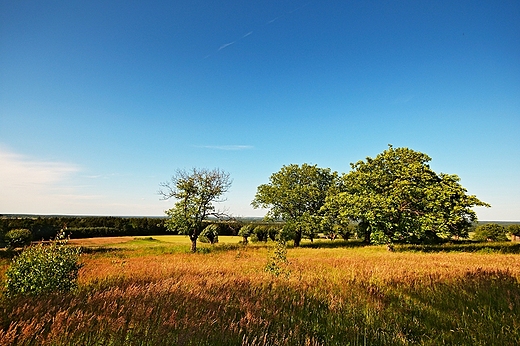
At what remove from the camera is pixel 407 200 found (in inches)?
965

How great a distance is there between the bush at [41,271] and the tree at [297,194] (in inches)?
1055

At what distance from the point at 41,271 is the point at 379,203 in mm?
24108

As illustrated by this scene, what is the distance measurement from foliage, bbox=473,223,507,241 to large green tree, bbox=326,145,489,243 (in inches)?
1046

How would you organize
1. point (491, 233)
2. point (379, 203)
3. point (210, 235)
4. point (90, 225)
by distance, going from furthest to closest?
point (90, 225) → point (491, 233) → point (210, 235) → point (379, 203)

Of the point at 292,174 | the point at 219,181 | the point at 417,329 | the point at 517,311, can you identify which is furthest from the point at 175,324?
the point at 292,174

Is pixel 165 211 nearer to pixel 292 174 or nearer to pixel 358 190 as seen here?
pixel 292 174

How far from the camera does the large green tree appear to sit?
22828 millimetres

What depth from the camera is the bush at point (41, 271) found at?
575 centimetres

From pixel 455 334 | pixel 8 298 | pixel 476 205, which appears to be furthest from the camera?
pixel 476 205

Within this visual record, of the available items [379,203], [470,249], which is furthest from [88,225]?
[470,249]

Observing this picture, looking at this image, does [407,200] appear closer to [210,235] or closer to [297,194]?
[297,194]

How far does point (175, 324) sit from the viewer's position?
12.8 feet

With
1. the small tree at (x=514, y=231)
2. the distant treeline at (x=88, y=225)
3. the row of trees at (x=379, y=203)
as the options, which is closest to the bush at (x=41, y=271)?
the row of trees at (x=379, y=203)

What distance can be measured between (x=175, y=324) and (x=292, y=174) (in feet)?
103
